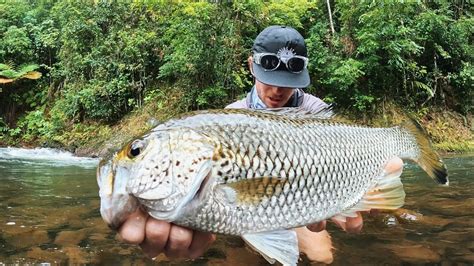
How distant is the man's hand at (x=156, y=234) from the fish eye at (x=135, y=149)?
249mm

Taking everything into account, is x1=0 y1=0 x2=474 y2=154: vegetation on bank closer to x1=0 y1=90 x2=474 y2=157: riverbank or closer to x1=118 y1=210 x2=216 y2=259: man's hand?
x1=0 y1=90 x2=474 y2=157: riverbank

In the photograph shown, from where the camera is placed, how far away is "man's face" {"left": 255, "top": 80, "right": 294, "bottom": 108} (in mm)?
3624

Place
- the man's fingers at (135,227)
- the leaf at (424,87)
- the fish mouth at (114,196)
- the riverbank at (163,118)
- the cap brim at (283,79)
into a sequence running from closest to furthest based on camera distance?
the fish mouth at (114,196), the man's fingers at (135,227), the cap brim at (283,79), the riverbank at (163,118), the leaf at (424,87)

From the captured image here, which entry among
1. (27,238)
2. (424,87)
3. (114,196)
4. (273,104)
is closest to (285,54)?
(273,104)

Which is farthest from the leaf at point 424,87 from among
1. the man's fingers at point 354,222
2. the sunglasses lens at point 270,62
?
the man's fingers at point 354,222

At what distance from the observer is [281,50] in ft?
11.6

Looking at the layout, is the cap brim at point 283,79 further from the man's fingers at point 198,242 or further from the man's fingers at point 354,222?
the man's fingers at point 198,242

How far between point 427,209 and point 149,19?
1487 centimetres

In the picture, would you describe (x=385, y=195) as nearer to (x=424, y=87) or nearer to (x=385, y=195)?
(x=385, y=195)

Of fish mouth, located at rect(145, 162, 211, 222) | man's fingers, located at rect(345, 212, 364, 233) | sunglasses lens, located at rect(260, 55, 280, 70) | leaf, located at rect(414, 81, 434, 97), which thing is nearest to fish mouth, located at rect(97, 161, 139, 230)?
fish mouth, located at rect(145, 162, 211, 222)

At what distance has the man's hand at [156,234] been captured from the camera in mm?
1913

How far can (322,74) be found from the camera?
16078 mm

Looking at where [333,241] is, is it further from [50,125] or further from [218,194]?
[50,125]

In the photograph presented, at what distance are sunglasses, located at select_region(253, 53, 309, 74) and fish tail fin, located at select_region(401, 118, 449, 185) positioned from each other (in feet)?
3.14
